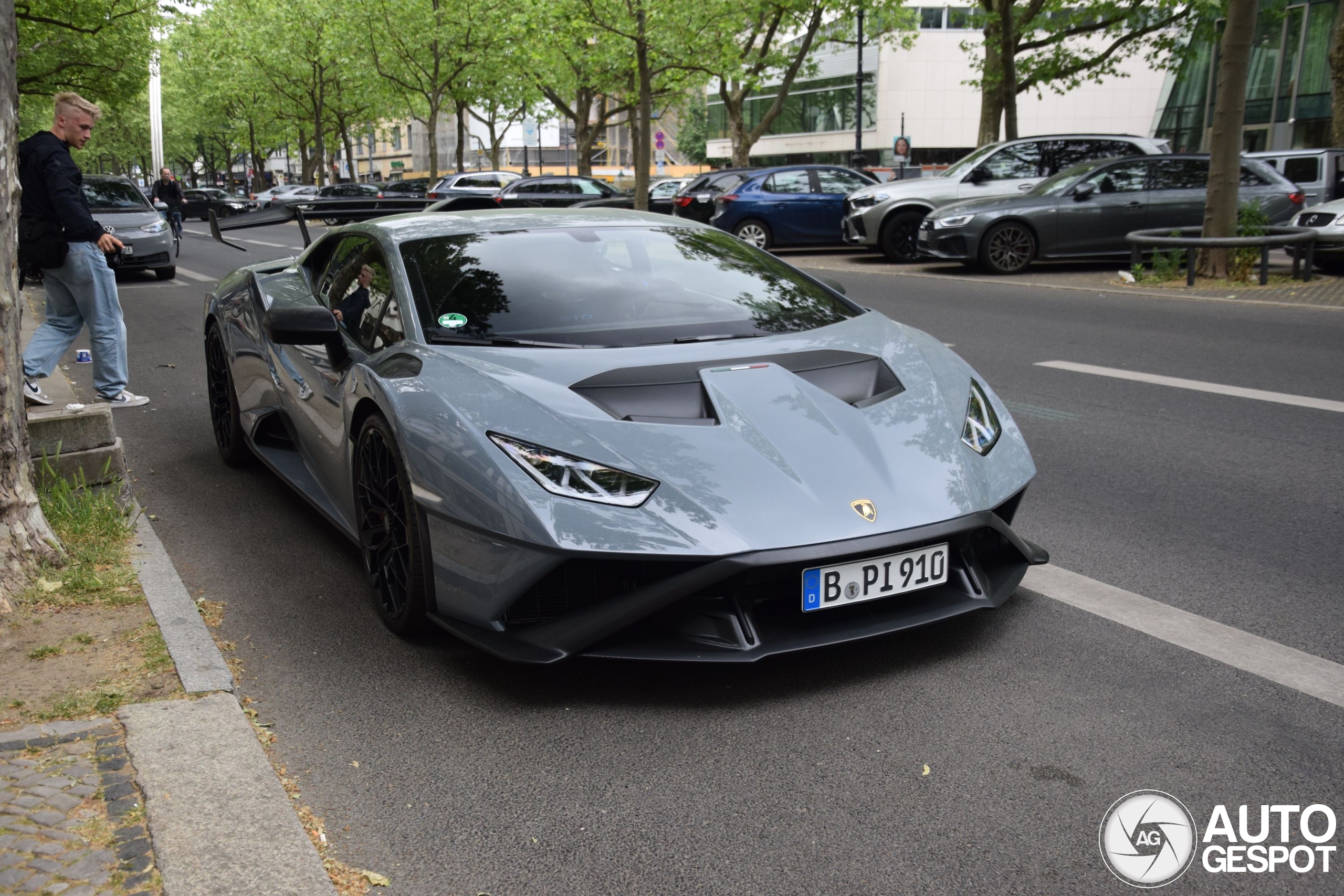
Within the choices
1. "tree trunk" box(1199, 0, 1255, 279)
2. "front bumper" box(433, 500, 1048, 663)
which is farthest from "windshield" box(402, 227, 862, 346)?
"tree trunk" box(1199, 0, 1255, 279)

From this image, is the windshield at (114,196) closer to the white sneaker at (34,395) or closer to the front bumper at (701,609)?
the white sneaker at (34,395)

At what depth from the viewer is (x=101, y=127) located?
8256 centimetres

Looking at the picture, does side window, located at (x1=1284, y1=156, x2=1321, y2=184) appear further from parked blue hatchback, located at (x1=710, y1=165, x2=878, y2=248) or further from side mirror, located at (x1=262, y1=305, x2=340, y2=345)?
side mirror, located at (x1=262, y1=305, x2=340, y2=345)

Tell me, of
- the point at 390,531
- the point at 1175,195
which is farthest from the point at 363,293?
the point at 1175,195

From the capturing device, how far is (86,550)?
4.40 meters

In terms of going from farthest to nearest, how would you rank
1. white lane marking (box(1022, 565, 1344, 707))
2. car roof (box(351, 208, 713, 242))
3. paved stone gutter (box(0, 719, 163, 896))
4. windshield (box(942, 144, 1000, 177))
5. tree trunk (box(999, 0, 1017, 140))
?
tree trunk (box(999, 0, 1017, 140))
windshield (box(942, 144, 1000, 177))
car roof (box(351, 208, 713, 242))
white lane marking (box(1022, 565, 1344, 707))
paved stone gutter (box(0, 719, 163, 896))

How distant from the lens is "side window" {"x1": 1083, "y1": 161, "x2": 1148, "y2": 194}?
15.8 metres

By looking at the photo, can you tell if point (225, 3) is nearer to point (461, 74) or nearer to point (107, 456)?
point (461, 74)

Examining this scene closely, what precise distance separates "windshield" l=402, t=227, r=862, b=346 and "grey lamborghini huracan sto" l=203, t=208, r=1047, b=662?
0.04 ft

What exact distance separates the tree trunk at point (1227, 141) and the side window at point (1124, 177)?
1.69 m

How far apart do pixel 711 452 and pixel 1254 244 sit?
1184 cm

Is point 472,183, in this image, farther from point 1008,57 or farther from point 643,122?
point 1008,57

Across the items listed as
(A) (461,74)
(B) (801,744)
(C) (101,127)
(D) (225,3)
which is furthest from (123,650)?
(C) (101,127)

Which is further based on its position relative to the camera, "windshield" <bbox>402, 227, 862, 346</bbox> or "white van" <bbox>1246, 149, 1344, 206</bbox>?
"white van" <bbox>1246, 149, 1344, 206</bbox>
